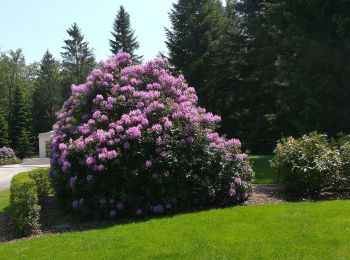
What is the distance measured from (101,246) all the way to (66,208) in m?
3.18

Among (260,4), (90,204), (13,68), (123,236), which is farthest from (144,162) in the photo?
(13,68)

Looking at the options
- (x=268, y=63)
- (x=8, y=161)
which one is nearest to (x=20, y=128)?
(x=8, y=161)

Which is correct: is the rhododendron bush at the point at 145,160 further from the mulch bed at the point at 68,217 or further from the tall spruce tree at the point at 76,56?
the tall spruce tree at the point at 76,56

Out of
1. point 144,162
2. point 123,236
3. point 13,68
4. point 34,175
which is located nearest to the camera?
point 123,236

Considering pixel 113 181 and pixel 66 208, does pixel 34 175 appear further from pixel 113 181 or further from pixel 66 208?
pixel 113 181

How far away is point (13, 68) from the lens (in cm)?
7212

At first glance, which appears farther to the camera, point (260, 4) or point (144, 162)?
Answer: point (260, 4)

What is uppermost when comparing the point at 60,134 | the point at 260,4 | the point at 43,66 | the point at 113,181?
the point at 43,66

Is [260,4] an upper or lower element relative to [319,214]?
upper

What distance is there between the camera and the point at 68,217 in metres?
8.76

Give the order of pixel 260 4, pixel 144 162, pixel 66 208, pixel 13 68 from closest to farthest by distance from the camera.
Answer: pixel 144 162, pixel 66 208, pixel 260 4, pixel 13 68

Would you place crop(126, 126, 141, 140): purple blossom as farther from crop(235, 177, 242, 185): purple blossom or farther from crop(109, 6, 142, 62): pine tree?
crop(109, 6, 142, 62): pine tree

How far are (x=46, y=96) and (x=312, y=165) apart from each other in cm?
5656

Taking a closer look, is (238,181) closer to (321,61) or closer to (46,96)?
(321,61)
